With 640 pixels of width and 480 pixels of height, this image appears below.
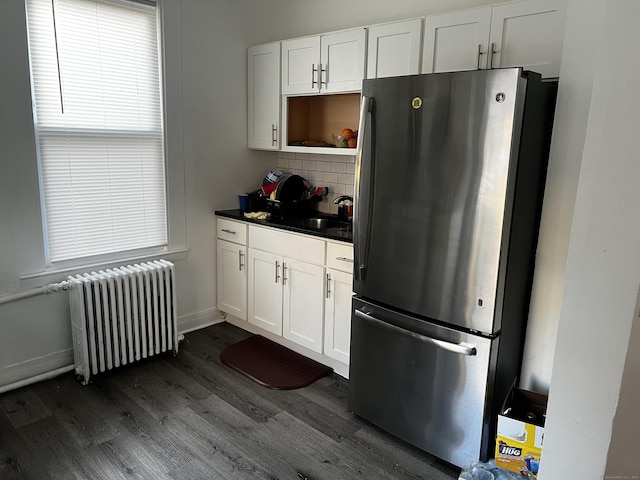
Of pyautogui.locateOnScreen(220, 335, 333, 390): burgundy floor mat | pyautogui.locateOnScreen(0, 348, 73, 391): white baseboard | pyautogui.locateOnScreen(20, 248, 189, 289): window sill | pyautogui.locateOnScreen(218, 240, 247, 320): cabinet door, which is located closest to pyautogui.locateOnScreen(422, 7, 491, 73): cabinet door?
pyautogui.locateOnScreen(218, 240, 247, 320): cabinet door

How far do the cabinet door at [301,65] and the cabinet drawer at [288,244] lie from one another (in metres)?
0.98

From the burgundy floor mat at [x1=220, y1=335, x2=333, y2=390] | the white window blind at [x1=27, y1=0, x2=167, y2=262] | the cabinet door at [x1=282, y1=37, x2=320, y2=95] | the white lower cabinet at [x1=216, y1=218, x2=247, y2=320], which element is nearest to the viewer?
the white window blind at [x1=27, y1=0, x2=167, y2=262]

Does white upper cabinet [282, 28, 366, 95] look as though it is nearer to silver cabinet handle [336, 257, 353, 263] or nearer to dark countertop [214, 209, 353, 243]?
dark countertop [214, 209, 353, 243]

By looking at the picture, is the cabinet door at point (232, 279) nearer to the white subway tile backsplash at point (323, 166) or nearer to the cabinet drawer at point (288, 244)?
the cabinet drawer at point (288, 244)

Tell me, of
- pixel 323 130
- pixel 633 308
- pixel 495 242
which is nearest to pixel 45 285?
pixel 323 130

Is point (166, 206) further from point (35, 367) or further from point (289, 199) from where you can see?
point (35, 367)

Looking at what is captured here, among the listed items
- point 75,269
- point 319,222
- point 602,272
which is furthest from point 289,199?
point 602,272

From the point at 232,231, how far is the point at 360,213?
1484mm

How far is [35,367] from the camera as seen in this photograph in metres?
2.82

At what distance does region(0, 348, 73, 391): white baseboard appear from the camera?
271cm

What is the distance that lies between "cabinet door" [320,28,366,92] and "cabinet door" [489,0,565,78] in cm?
82

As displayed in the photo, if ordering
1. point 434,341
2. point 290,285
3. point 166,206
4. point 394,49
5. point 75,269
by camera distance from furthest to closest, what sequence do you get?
point 166,206 → point 290,285 → point 75,269 → point 394,49 → point 434,341

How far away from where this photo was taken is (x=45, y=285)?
9.12ft

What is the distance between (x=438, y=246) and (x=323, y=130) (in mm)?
1816
